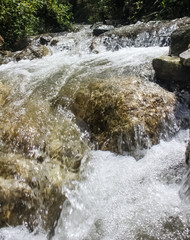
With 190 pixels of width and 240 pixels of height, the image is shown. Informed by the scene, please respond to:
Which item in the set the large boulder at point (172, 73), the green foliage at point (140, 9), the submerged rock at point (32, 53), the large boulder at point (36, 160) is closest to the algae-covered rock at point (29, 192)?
the large boulder at point (36, 160)

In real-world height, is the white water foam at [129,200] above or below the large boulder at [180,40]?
below

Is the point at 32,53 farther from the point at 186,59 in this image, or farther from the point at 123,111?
the point at 186,59

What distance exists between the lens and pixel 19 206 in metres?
2.08

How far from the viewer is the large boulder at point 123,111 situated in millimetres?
2934

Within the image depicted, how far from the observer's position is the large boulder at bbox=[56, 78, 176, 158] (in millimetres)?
2934

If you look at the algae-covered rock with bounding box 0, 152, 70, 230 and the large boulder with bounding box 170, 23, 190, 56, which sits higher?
the large boulder with bounding box 170, 23, 190, 56

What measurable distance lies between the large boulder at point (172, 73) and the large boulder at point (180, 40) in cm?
51

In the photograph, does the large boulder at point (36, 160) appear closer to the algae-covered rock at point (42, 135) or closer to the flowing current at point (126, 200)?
the algae-covered rock at point (42, 135)

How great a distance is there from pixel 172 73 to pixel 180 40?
0.93 metres

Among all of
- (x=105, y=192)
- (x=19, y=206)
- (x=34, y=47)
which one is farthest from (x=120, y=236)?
(x=34, y=47)

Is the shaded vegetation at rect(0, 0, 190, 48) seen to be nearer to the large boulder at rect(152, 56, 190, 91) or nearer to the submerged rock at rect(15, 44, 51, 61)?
the submerged rock at rect(15, 44, 51, 61)

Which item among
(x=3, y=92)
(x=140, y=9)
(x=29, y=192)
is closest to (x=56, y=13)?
(x=140, y=9)

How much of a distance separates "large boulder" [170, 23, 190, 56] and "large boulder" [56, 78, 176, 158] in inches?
44.1

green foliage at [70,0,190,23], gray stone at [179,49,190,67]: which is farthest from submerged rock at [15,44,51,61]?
gray stone at [179,49,190,67]
